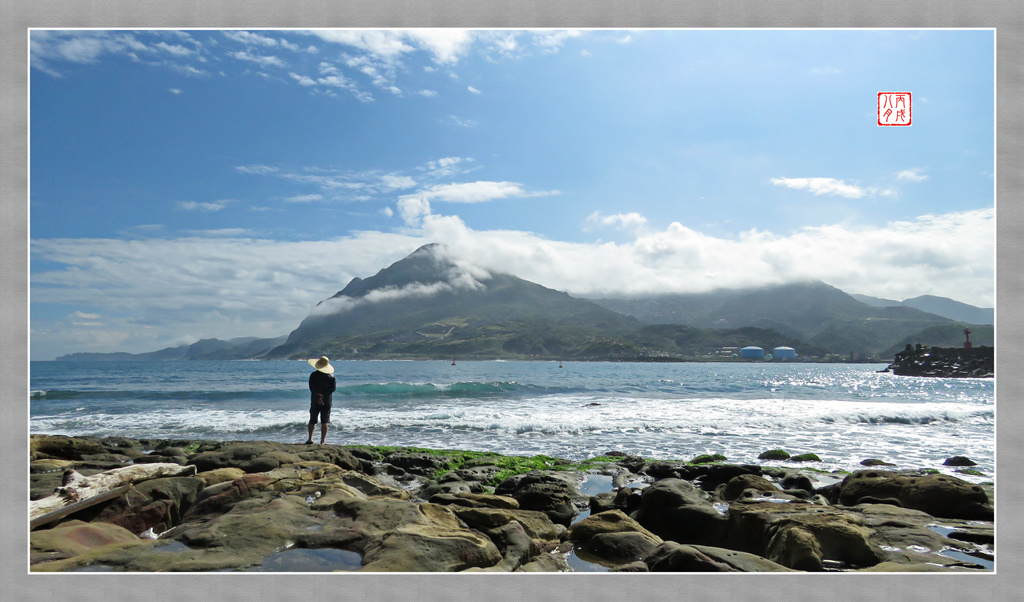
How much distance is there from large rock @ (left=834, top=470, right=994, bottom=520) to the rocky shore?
21 mm

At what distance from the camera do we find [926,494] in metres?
6.71

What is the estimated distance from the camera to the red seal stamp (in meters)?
5.11

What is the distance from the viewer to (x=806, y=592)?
3.29 metres

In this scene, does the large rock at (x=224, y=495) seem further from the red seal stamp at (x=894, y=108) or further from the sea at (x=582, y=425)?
the red seal stamp at (x=894, y=108)

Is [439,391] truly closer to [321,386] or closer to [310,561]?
[321,386]

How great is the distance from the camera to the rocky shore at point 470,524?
13.1 ft

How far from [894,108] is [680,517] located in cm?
511

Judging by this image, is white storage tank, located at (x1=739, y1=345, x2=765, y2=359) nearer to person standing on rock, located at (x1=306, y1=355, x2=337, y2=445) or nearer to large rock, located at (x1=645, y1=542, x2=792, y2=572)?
person standing on rock, located at (x1=306, y1=355, x2=337, y2=445)

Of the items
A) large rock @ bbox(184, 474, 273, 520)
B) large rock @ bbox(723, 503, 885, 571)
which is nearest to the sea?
large rock @ bbox(184, 474, 273, 520)

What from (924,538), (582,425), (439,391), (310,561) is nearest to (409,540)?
(310,561)

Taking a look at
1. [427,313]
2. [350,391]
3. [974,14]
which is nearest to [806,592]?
[974,14]

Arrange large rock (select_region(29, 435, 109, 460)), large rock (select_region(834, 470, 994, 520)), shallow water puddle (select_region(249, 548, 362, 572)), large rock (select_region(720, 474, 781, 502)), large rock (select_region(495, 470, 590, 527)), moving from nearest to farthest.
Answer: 1. shallow water puddle (select_region(249, 548, 362, 572))
2. large rock (select_region(834, 470, 994, 520))
3. large rock (select_region(495, 470, 590, 527))
4. large rock (select_region(720, 474, 781, 502))
5. large rock (select_region(29, 435, 109, 460))

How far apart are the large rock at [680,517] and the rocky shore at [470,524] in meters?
0.01

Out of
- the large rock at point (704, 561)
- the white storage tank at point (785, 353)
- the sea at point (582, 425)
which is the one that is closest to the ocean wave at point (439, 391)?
the sea at point (582, 425)
